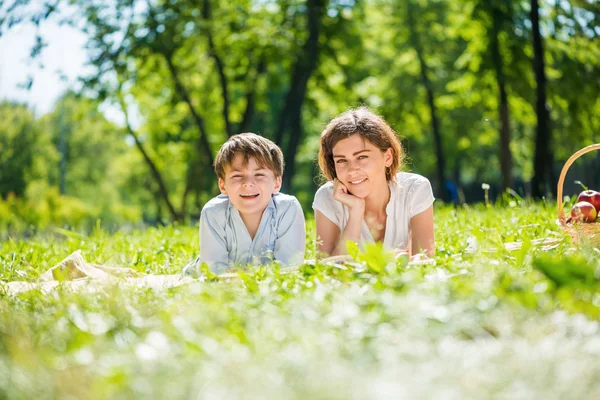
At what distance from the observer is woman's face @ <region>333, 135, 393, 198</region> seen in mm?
4730

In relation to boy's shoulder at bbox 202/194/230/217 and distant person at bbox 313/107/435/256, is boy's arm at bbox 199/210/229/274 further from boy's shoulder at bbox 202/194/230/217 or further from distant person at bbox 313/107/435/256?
distant person at bbox 313/107/435/256

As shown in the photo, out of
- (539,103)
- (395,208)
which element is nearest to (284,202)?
(395,208)

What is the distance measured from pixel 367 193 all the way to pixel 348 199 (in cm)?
15

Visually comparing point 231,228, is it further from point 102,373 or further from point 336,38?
point 336,38

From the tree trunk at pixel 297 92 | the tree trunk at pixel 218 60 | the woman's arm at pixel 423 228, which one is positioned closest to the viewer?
the woman's arm at pixel 423 228

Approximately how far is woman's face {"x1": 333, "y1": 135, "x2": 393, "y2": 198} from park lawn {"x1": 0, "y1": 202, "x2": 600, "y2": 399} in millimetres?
1671

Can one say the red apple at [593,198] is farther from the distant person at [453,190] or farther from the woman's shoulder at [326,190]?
the distant person at [453,190]

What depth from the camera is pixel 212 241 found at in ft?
14.8

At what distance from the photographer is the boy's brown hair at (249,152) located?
4.55 metres

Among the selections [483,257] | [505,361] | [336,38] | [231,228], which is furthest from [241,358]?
[336,38]

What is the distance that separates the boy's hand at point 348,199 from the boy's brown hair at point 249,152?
0.46m

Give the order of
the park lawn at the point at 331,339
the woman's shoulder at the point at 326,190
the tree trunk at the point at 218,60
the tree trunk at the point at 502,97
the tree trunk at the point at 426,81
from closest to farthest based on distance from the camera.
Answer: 1. the park lawn at the point at 331,339
2. the woman's shoulder at the point at 326,190
3. the tree trunk at the point at 218,60
4. the tree trunk at the point at 502,97
5. the tree trunk at the point at 426,81

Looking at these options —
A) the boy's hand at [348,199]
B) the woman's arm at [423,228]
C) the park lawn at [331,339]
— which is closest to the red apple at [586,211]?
the woman's arm at [423,228]

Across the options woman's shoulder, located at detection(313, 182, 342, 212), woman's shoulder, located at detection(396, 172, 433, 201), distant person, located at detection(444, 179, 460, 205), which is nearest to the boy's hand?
woman's shoulder, located at detection(313, 182, 342, 212)
